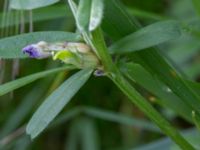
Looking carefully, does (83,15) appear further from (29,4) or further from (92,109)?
(92,109)

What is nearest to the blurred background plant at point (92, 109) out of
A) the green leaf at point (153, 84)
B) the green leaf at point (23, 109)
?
the green leaf at point (23, 109)

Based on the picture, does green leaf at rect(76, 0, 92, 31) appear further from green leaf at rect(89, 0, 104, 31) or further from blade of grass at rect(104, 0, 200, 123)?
blade of grass at rect(104, 0, 200, 123)

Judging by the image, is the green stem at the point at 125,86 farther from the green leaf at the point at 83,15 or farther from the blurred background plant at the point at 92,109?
the blurred background plant at the point at 92,109

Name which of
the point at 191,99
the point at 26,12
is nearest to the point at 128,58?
the point at 191,99

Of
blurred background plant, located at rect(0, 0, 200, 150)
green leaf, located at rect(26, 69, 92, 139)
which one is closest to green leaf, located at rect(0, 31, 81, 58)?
green leaf, located at rect(26, 69, 92, 139)

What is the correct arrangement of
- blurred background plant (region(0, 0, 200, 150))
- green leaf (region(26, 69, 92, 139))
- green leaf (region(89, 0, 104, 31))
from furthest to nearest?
1. blurred background plant (region(0, 0, 200, 150))
2. green leaf (region(26, 69, 92, 139))
3. green leaf (region(89, 0, 104, 31))

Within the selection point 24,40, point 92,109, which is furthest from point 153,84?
point 92,109
